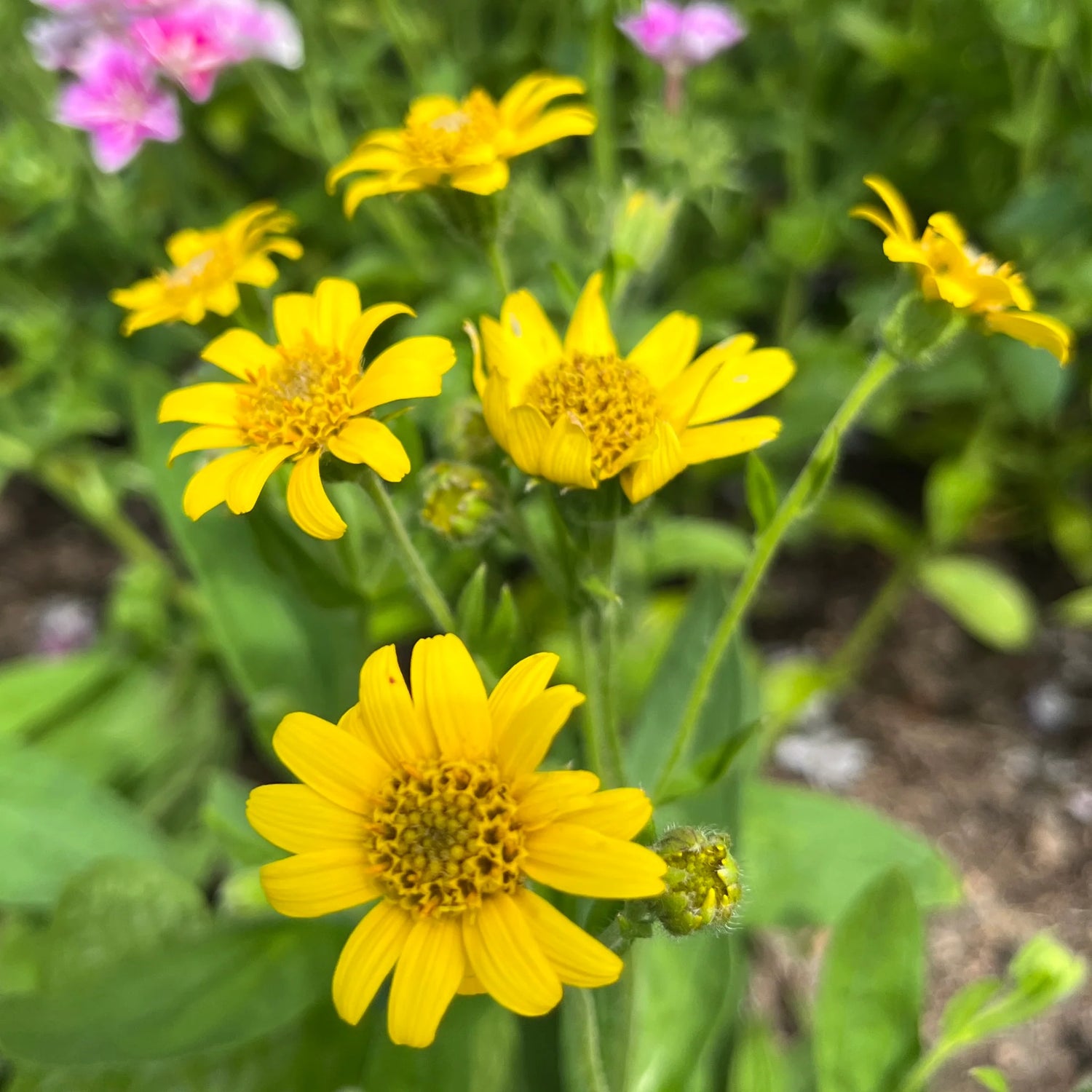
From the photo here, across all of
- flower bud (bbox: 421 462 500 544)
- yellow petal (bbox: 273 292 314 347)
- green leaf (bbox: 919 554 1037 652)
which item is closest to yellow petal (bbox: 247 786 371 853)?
flower bud (bbox: 421 462 500 544)

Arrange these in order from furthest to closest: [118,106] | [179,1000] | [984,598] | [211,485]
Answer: [984,598] < [118,106] < [179,1000] < [211,485]

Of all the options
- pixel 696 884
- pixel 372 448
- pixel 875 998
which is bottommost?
pixel 875 998

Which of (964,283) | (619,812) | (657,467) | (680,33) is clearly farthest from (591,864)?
(680,33)

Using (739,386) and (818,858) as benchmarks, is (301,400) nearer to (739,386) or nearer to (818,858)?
(739,386)

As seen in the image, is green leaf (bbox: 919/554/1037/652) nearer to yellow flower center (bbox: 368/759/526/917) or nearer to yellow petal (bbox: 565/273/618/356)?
yellow petal (bbox: 565/273/618/356)

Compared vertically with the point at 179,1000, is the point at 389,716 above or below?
above

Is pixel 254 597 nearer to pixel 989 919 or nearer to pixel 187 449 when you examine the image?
pixel 187 449
